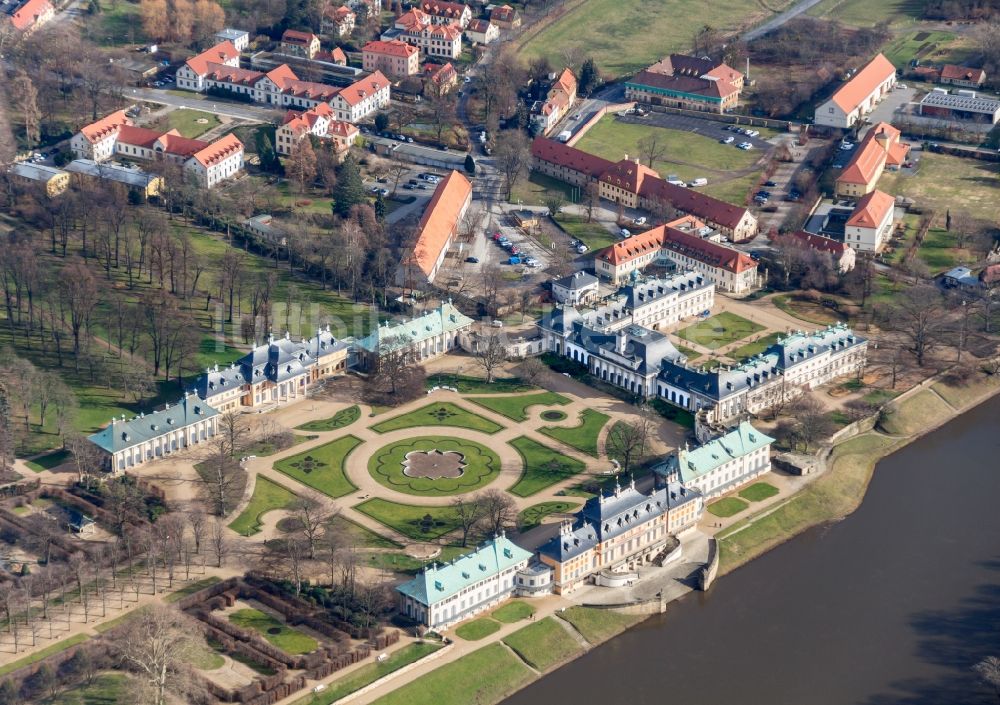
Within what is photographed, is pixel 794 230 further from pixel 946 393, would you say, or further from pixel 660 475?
pixel 660 475

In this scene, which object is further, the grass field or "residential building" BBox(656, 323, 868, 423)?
"residential building" BBox(656, 323, 868, 423)

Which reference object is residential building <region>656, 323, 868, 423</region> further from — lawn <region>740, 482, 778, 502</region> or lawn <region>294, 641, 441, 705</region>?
lawn <region>294, 641, 441, 705</region>

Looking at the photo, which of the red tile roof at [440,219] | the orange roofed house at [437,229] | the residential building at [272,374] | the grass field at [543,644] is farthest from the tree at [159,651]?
the red tile roof at [440,219]

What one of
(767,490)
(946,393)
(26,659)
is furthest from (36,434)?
(946,393)

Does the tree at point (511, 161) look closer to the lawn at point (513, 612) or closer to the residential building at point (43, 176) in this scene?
the residential building at point (43, 176)

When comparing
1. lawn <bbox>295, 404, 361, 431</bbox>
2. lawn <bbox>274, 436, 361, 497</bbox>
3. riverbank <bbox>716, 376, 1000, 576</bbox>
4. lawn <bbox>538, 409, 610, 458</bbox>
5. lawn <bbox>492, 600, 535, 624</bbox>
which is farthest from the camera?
lawn <bbox>295, 404, 361, 431</bbox>

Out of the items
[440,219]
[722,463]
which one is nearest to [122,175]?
[440,219]

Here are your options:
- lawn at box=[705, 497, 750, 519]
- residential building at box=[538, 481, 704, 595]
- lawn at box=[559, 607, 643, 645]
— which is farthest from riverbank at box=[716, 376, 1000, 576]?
lawn at box=[559, 607, 643, 645]

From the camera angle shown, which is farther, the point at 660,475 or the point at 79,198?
the point at 79,198
